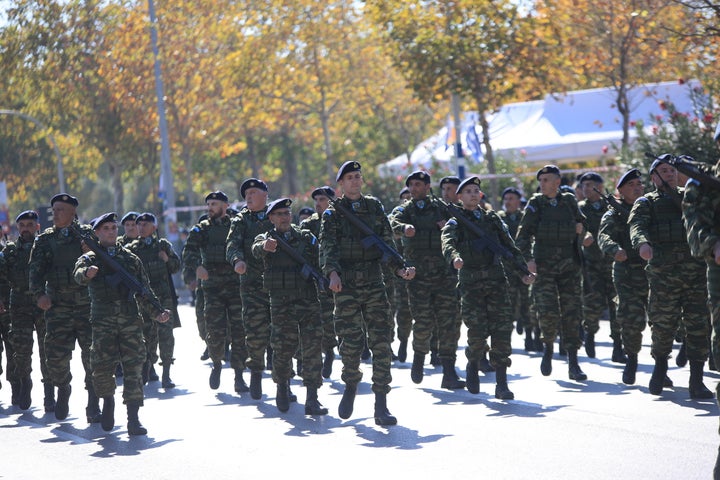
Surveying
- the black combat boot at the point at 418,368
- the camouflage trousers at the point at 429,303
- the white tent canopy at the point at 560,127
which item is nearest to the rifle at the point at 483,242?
the camouflage trousers at the point at 429,303

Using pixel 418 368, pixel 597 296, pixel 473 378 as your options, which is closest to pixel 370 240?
pixel 473 378

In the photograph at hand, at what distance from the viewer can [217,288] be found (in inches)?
505

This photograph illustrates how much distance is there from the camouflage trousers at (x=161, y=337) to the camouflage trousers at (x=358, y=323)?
12.1ft

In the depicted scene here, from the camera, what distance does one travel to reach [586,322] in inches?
521

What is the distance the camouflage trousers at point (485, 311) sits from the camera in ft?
35.7

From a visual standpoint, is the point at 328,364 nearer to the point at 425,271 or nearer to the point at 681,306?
the point at 425,271

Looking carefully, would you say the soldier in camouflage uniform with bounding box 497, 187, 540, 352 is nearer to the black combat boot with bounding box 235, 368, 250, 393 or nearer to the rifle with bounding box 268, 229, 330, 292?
the black combat boot with bounding box 235, 368, 250, 393

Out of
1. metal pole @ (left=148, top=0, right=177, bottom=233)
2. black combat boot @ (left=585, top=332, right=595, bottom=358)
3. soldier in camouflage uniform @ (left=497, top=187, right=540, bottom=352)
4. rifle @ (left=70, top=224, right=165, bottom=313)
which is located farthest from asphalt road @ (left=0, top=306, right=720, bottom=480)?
metal pole @ (left=148, top=0, right=177, bottom=233)

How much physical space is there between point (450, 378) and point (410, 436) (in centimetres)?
249

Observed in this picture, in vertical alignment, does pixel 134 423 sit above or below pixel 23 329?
below

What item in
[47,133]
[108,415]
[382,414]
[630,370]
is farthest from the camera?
[47,133]

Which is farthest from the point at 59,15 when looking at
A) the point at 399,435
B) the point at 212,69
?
the point at 399,435

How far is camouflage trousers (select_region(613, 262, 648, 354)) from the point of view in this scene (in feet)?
36.4

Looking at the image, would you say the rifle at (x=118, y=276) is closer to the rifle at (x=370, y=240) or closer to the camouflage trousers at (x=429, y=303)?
the rifle at (x=370, y=240)
